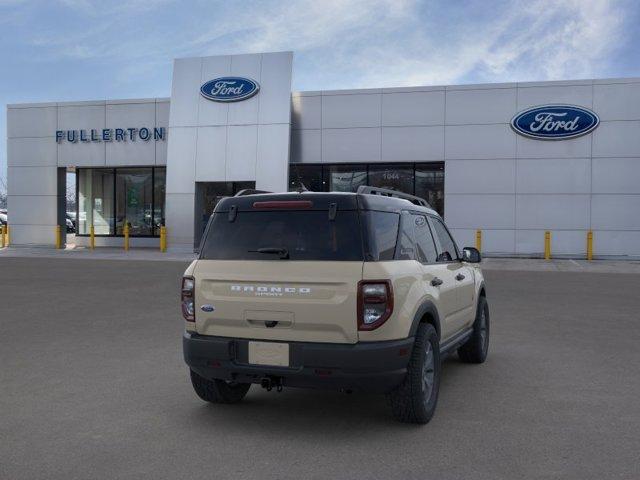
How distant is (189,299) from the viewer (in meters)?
4.94

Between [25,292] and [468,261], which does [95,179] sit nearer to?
[25,292]

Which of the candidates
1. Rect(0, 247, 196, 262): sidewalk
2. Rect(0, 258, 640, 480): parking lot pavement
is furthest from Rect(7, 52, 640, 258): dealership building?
Rect(0, 258, 640, 480): parking lot pavement

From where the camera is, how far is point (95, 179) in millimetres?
29531

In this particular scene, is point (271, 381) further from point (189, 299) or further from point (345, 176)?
point (345, 176)

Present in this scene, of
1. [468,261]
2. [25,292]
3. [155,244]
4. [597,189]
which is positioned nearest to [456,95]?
[597,189]

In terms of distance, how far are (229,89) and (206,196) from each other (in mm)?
4328

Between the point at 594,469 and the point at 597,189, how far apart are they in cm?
2010

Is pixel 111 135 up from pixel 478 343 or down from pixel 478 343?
up

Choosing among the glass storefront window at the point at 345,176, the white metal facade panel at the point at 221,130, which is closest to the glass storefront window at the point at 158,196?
the white metal facade panel at the point at 221,130

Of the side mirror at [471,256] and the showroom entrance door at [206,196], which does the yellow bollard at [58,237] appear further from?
the side mirror at [471,256]

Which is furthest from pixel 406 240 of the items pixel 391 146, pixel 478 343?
pixel 391 146

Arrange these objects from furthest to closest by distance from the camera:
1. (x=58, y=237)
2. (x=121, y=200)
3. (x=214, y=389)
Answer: (x=121, y=200) → (x=58, y=237) → (x=214, y=389)

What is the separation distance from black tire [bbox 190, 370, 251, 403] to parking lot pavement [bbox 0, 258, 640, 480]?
0.29ft

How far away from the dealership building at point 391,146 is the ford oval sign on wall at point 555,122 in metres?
0.04
